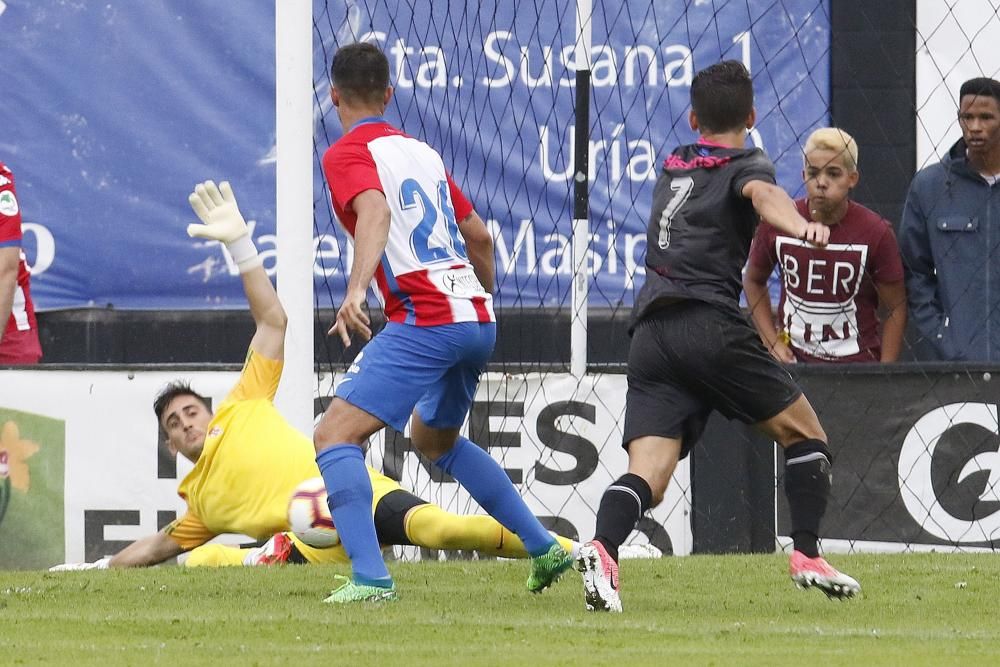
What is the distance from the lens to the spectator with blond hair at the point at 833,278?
25.3ft

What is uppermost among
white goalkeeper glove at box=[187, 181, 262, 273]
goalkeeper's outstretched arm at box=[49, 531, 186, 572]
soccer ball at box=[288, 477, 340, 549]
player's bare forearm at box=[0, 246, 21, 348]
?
white goalkeeper glove at box=[187, 181, 262, 273]

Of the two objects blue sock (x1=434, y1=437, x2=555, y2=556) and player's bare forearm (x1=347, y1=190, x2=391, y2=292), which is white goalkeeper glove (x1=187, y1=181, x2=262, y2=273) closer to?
player's bare forearm (x1=347, y1=190, x2=391, y2=292)

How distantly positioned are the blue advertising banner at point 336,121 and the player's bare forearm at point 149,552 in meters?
1.80

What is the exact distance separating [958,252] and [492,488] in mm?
2833

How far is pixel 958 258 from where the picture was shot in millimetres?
7820

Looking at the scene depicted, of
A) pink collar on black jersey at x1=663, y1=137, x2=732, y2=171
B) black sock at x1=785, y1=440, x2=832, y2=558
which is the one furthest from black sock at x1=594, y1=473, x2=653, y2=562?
pink collar on black jersey at x1=663, y1=137, x2=732, y2=171

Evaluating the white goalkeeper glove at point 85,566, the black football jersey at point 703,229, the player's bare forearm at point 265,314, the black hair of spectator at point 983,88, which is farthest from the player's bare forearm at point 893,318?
the white goalkeeper glove at point 85,566

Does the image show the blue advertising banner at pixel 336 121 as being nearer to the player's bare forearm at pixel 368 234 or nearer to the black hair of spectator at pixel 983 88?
the black hair of spectator at pixel 983 88

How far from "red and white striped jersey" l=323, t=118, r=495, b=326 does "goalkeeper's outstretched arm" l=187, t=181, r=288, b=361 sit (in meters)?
0.82

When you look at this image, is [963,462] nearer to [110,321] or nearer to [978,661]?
[978,661]

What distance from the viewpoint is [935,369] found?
7664 millimetres

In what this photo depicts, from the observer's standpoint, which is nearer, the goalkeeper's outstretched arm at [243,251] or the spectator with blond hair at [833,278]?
the goalkeeper's outstretched arm at [243,251]

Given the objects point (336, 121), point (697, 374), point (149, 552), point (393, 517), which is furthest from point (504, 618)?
point (336, 121)

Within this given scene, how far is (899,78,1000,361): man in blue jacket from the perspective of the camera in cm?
778
